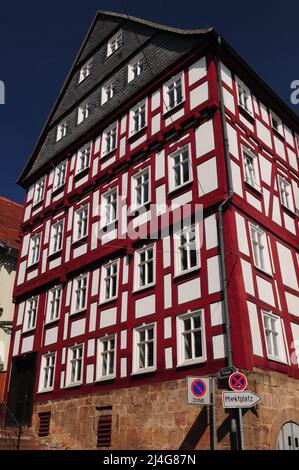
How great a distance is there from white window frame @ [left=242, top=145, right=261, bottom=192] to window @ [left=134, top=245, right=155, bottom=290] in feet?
13.8

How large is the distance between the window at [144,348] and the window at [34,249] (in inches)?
345

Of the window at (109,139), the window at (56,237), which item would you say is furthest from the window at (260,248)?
the window at (56,237)

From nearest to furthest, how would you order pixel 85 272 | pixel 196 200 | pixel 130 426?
pixel 130 426 → pixel 196 200 → pixel 85 272

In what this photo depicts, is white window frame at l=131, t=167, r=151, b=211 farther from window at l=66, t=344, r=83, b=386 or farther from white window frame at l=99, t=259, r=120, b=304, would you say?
window at l=66, t=344, r=83, b=386

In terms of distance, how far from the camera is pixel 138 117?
20.3m

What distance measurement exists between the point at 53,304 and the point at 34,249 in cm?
403

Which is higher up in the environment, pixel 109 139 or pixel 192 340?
pixel 109 139

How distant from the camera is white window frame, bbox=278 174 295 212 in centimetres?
1845

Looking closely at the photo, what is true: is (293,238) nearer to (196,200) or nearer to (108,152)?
(196,200)

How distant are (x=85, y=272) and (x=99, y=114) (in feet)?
26.7

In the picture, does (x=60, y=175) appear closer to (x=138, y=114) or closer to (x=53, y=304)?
(x=138, y=114)

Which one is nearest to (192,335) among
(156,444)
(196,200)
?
(156,444)

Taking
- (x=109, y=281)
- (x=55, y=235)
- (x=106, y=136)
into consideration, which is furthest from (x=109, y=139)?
(x=109, y=281)
